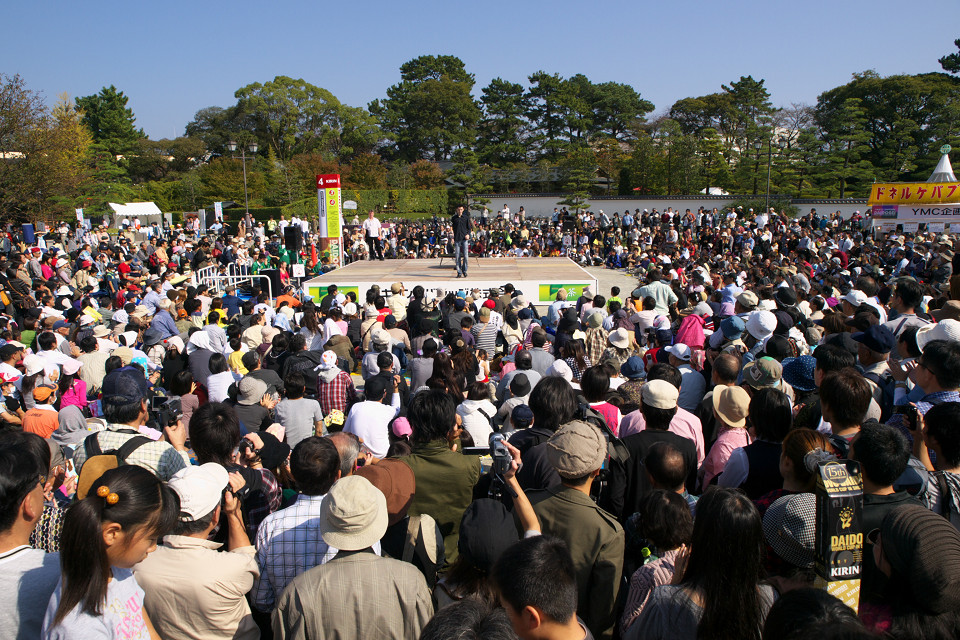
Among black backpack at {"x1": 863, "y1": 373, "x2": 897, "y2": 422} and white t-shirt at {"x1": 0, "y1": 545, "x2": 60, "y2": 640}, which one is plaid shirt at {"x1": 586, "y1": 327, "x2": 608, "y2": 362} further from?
white t-shirt at {"x1": 0, "y1": 545, "x2": 60, "y2": 640}

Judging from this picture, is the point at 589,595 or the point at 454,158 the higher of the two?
the point at 454,158

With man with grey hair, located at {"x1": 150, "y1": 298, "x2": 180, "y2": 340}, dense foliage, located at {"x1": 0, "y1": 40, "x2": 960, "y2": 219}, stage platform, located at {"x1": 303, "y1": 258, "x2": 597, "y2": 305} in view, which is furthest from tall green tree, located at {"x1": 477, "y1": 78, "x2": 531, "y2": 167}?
man with grey hair, located at {"x1": 150, "y1": 298, "x2": 180, "y2": 340}

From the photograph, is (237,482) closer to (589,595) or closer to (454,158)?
(589,595)

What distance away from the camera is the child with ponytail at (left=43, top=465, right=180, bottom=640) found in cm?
186

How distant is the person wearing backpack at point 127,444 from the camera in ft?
10.6

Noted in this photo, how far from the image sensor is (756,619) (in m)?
1.90

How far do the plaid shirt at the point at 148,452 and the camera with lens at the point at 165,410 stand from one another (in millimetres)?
297

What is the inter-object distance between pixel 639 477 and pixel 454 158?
1662 inches

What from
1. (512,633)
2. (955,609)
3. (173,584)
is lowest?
(173,584)

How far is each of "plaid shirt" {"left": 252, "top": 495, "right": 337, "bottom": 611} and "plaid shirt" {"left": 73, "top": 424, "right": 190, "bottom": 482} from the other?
0.89 meters

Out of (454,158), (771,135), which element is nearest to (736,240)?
(771,135)

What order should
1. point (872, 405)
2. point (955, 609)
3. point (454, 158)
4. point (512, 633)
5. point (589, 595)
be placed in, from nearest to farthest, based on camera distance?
point (512, 633) → point (955, 609) → point (589, 595) → point (872, 405) → point (454, 158)

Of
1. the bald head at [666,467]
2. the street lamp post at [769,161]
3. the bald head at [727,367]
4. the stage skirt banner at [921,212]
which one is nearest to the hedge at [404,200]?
the street lamp post at [769,161]

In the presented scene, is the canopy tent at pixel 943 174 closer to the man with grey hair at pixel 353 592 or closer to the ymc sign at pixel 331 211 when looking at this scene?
the ymc sign at pixel 331 211
